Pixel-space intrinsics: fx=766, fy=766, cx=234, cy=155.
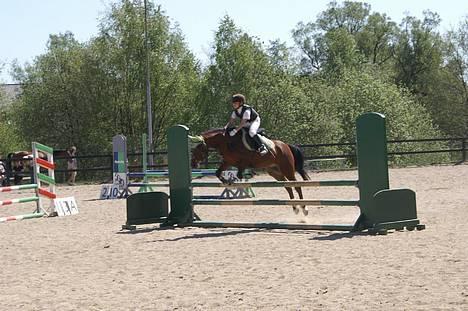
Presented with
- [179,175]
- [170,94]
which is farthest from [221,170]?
[170,94]

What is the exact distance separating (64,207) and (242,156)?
16.0 ft

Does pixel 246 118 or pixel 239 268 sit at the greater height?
pixel 246 118

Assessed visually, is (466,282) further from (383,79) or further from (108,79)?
(383,79)

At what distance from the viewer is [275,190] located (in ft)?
64.4

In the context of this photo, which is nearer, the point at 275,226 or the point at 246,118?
the point at 275,226

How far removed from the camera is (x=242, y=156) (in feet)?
40.6

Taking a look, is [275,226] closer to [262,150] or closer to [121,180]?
[262,150]

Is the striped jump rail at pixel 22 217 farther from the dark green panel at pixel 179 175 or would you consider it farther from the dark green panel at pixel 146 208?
the dark green panel at pixel 179 175

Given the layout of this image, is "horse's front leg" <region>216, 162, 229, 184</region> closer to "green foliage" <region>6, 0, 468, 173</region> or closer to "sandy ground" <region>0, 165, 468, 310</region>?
"sandy ground" <region>0, 165, 468, 310</region>

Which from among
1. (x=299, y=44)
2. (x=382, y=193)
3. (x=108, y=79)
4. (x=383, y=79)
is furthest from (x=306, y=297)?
(x=299, y=44)

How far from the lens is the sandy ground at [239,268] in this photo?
6027 mm

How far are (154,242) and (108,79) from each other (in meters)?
31.5

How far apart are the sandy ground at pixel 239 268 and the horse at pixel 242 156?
2.68 ft

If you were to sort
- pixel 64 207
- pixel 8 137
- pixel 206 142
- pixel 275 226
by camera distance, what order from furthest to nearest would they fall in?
pixel 8 137 → pixel 64 207 → pixel 206 142 → pixel 275 226
